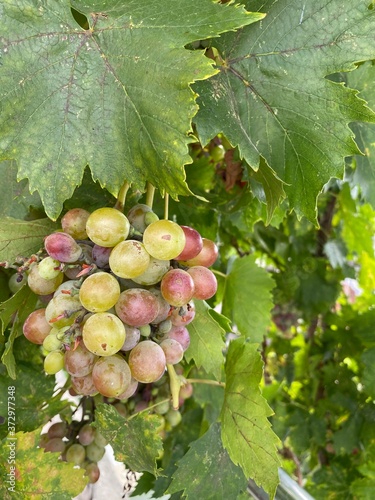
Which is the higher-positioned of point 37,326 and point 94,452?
point 37,326

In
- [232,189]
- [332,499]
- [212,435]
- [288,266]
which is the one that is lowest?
[332,499]

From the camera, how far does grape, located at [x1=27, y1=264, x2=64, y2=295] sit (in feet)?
1.79

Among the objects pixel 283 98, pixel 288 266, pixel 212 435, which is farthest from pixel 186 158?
pixel 288 266

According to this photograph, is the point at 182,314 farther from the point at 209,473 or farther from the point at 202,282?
the point at 209,473

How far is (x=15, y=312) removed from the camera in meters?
0.61

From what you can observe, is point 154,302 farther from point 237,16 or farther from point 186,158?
point 237,16

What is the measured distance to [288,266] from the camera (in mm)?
1484

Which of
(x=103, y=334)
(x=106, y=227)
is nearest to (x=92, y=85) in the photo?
Answer: (x=106, y=227)

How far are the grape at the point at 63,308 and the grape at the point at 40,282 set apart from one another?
0.08ft

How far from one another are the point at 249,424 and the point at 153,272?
0.73 feet

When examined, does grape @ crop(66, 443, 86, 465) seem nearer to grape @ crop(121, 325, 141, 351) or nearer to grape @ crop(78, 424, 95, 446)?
grape @ crop(78, 424, 95, 446)

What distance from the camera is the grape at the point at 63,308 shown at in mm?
525

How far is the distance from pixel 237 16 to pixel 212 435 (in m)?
0.54

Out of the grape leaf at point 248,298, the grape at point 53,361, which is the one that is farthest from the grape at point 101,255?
the grape leaf at point 248,298
